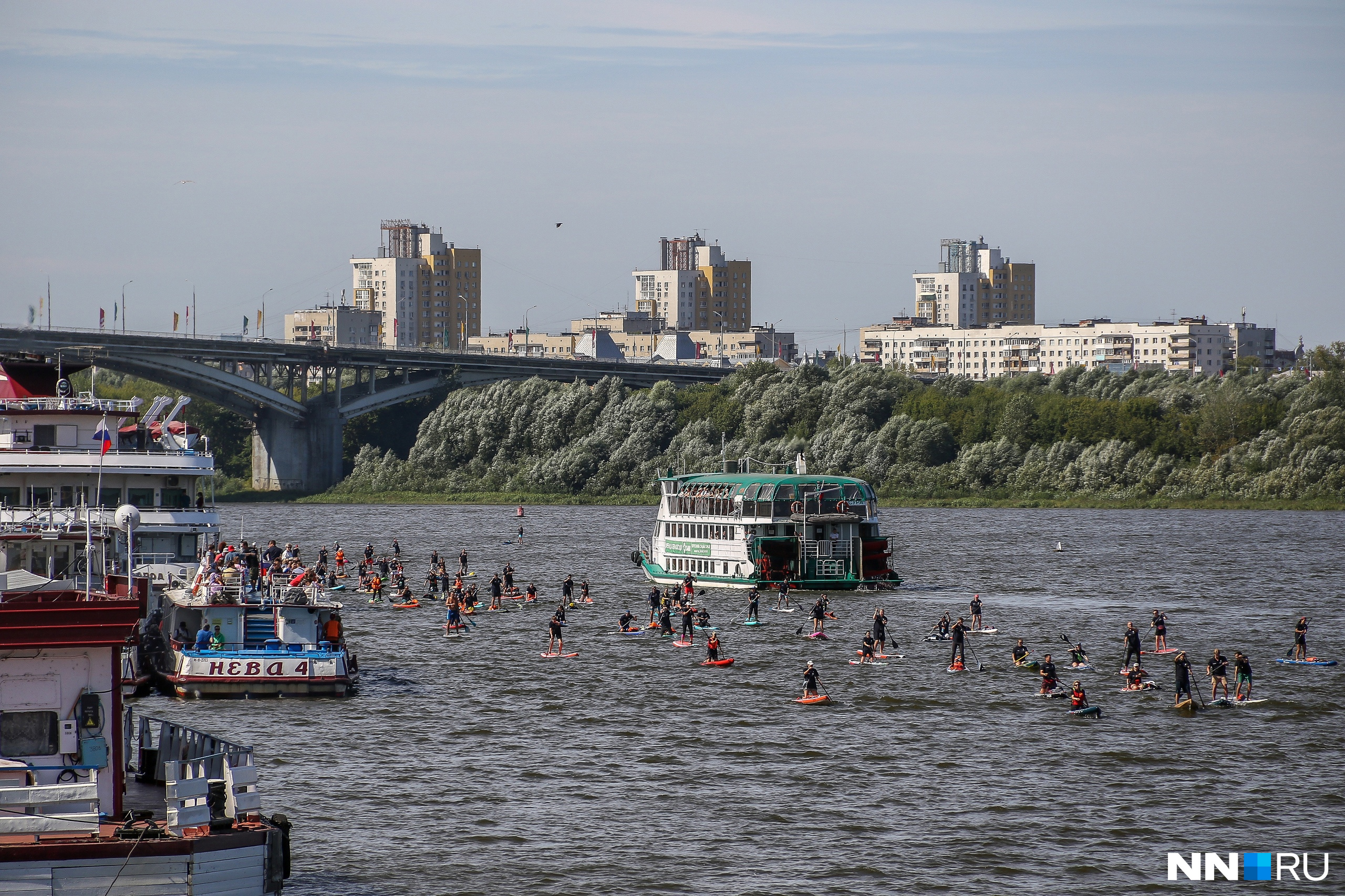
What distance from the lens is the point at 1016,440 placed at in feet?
596

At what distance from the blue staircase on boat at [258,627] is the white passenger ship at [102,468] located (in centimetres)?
384

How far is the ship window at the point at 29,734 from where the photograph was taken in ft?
77.3

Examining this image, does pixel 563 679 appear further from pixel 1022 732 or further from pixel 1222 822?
pixel 1222 822

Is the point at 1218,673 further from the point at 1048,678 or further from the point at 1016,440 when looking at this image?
the point at 1016,440

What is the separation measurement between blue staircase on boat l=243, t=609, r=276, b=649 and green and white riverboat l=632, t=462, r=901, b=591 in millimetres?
36794

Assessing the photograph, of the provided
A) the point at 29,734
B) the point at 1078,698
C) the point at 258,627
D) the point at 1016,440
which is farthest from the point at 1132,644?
the point at 1016,440

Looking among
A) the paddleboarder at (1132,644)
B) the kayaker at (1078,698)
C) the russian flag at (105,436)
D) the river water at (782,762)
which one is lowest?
the river water at (782,762)

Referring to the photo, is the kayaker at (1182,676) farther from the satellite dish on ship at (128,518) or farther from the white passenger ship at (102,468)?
the white passenger ship at (102,468)

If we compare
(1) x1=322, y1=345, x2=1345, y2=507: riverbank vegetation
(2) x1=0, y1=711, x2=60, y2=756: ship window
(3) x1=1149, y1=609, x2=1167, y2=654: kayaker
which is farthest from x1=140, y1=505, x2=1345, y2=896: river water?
(1) x1=322, y1=345, x2=1345, y2=507: riverbank vegetation

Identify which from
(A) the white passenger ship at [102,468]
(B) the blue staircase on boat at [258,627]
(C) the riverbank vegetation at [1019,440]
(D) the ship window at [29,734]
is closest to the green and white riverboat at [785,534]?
(A) the white passenger ship at [102,468]

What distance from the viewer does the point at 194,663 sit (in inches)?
2052

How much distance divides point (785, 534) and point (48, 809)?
6545cm

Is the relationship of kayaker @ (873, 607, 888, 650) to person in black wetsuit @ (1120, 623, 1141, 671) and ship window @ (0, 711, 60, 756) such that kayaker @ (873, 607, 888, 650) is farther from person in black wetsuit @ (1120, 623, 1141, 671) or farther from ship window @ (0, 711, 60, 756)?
ship window @ (0, 711, 60, 756)

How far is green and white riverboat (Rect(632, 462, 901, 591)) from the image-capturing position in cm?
8625
